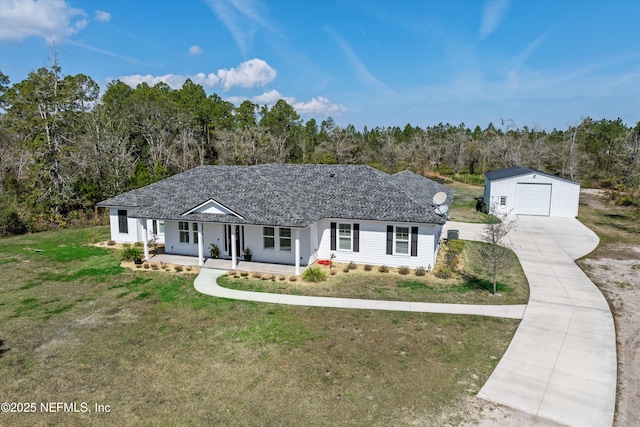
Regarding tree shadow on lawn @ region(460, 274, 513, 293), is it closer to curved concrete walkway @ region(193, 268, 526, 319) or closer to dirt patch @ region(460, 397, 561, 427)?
curved concrete walkway @ region(193, 268, 526, 319)

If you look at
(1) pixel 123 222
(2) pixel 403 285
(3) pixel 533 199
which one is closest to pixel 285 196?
(2) pixel 403 285

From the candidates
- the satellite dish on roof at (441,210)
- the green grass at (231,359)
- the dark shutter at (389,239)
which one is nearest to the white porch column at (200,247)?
the green grass at (231,359)

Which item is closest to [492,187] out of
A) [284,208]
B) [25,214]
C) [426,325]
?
[284,208]

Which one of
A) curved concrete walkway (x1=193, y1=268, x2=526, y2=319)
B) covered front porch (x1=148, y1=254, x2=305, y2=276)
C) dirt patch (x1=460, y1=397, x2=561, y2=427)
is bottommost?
dirt patch (x1=460, y1=397, x2=561, y2=427)

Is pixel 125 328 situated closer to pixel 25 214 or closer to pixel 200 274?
pixel 200 274

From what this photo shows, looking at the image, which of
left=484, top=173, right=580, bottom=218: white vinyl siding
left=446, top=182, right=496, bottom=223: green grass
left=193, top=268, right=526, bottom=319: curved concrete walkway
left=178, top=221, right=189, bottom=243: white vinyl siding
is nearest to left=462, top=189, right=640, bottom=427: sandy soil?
left=193, top=268, right=526, bottom=319: curved concrete walkway

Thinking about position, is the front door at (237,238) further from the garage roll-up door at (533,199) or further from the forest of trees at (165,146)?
the garage roll-up door at (533,199)
